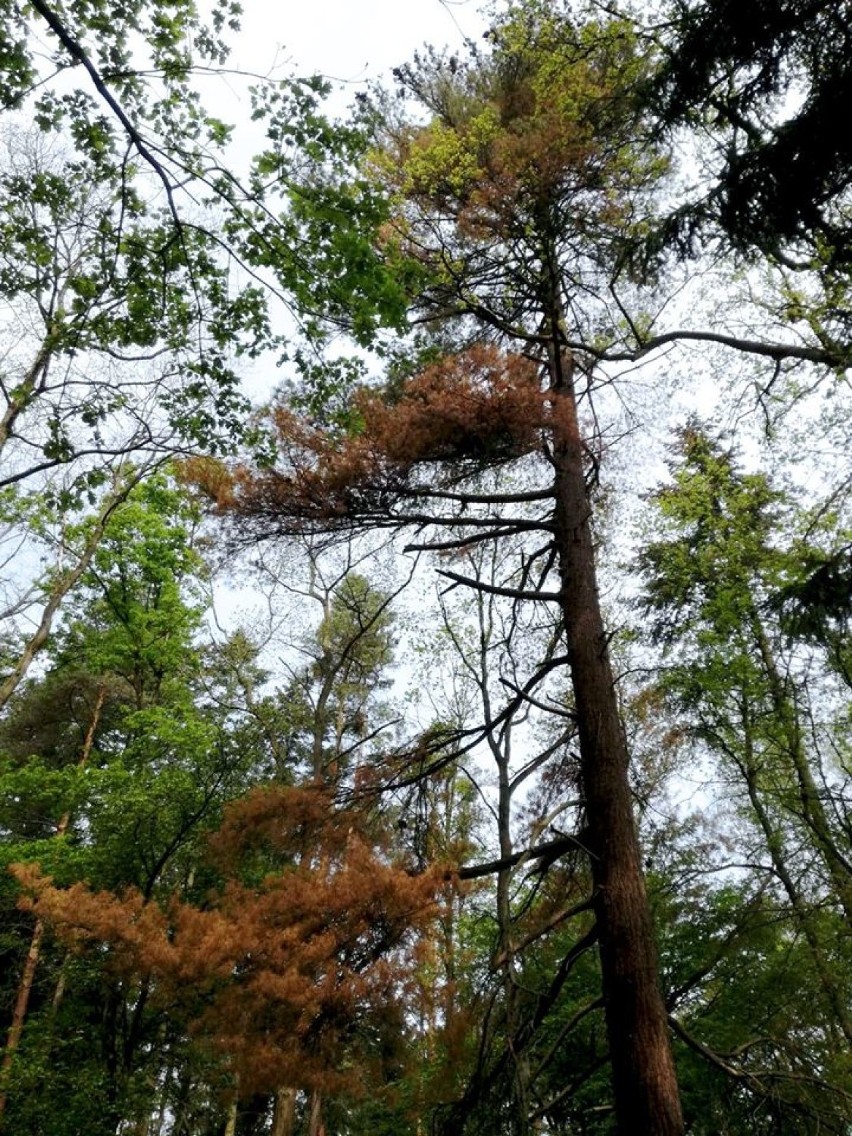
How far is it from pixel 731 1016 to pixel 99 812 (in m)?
8.56

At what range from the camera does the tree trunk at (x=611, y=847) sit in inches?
140

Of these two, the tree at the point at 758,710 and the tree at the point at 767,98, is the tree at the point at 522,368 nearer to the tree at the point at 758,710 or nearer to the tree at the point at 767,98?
the tree at the point at 767,98

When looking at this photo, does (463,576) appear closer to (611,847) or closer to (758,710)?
(611,847)

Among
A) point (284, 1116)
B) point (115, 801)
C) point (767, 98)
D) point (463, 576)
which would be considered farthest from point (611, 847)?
point (284, 1116)

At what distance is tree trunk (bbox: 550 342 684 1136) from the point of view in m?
3.55

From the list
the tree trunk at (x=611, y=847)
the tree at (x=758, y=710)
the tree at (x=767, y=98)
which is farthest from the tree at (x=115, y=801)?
the tree at (x=758, y=710)

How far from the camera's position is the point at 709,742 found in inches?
415

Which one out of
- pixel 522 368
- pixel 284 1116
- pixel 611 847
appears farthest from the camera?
pixel 284 1116

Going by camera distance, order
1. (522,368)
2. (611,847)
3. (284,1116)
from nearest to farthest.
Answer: (611,847) < (522,368) < (284,1116)

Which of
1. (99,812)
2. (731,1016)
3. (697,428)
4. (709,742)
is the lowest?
(731,1016)

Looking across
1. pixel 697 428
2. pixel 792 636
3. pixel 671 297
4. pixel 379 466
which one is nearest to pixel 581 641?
pixel 792 636

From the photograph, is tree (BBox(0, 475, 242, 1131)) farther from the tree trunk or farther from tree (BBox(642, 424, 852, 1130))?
tree (BBox(642, 424, 852, 1130))

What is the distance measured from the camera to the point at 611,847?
4227 millimetres

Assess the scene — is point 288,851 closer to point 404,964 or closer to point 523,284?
point 404,964
